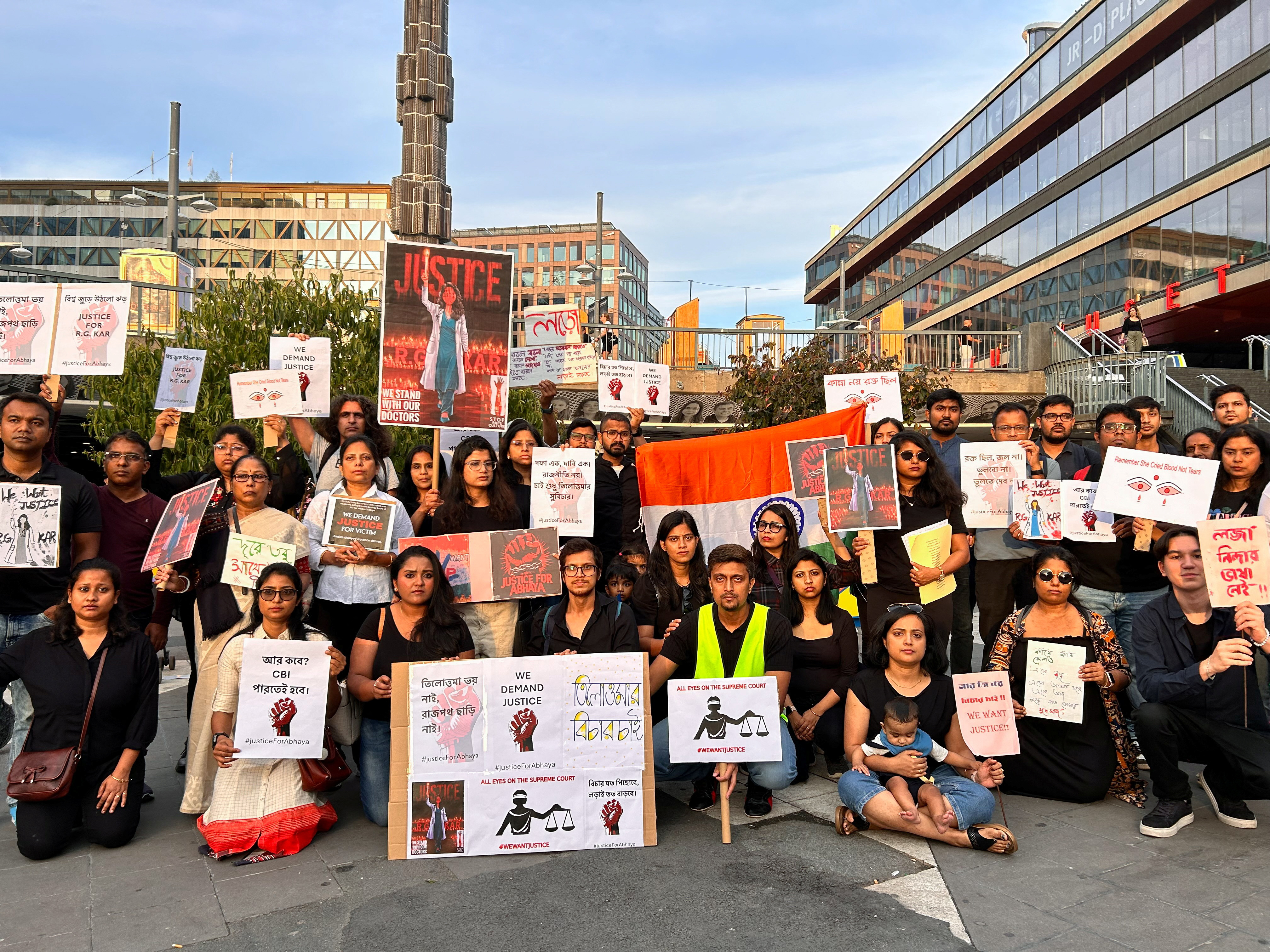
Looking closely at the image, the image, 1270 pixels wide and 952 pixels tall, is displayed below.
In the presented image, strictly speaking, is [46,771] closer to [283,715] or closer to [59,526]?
[283,715]

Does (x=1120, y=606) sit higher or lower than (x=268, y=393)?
lower

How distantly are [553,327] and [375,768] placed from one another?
526 centimetres

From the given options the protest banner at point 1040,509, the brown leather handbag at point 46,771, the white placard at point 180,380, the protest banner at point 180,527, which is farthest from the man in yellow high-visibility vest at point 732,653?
the white placard at point 180,380

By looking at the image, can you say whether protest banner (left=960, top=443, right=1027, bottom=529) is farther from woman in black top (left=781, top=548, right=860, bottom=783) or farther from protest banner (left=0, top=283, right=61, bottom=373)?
protest banner (left=0, top=283, right=61, bottom=373)

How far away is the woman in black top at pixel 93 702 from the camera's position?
199 inches

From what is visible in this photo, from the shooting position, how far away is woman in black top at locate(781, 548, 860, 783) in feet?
19.1

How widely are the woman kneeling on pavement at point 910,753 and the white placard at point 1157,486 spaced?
1.50 metres

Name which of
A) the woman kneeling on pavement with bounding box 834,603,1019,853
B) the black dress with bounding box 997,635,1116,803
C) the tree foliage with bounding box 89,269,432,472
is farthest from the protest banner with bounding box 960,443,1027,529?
the tree foliage with bounding box 89,269,432,472

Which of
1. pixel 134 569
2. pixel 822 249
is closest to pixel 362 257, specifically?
pixel 822 249

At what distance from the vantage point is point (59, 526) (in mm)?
5535

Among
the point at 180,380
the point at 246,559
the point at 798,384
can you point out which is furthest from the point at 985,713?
the point at 798,384

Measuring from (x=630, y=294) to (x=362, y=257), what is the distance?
40053 mm

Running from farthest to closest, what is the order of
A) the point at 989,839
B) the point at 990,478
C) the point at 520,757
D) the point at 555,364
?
the point at 555,364 < the point at 990,478 < the point at 520,757 < the point at 989,839

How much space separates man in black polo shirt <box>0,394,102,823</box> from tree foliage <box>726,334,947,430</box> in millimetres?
9073
